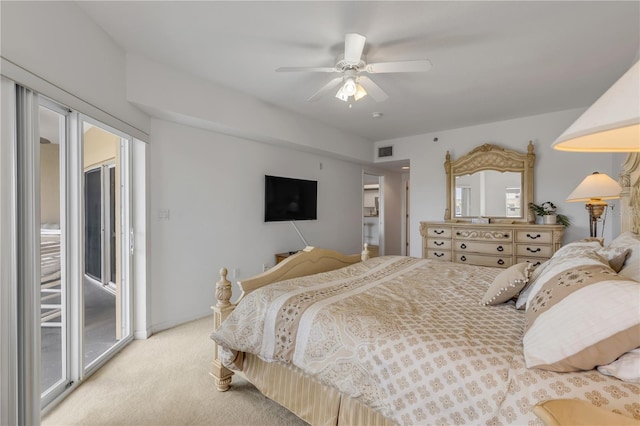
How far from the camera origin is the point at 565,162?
3904 millimetres

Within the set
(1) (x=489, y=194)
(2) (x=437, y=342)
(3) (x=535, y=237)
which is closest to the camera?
(2) (x=437, y=342)

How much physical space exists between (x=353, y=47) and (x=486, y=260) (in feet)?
11.0

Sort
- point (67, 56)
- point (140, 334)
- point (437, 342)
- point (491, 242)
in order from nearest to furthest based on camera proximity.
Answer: point (437, 342)
point (67, 56)
point (140, 334)
point (491, 242)

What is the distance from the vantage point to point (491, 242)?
13.1 feet

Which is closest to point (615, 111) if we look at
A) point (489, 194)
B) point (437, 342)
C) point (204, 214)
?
point (437, 342)

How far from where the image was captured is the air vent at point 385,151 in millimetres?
5352

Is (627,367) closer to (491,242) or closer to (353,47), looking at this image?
(353,47)

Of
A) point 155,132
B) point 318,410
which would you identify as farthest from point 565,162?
point 155,132

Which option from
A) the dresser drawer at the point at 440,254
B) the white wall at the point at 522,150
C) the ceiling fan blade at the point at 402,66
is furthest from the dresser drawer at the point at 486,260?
the ceiling fan blade at the point at 402,66

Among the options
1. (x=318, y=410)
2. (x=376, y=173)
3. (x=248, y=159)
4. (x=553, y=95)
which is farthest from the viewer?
(x=376, y=173)

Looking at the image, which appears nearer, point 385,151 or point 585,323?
point 585,323

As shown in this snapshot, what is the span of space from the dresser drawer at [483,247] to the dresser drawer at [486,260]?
0.07 meters

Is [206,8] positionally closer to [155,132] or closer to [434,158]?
[155,132]

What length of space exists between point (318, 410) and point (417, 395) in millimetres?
612
